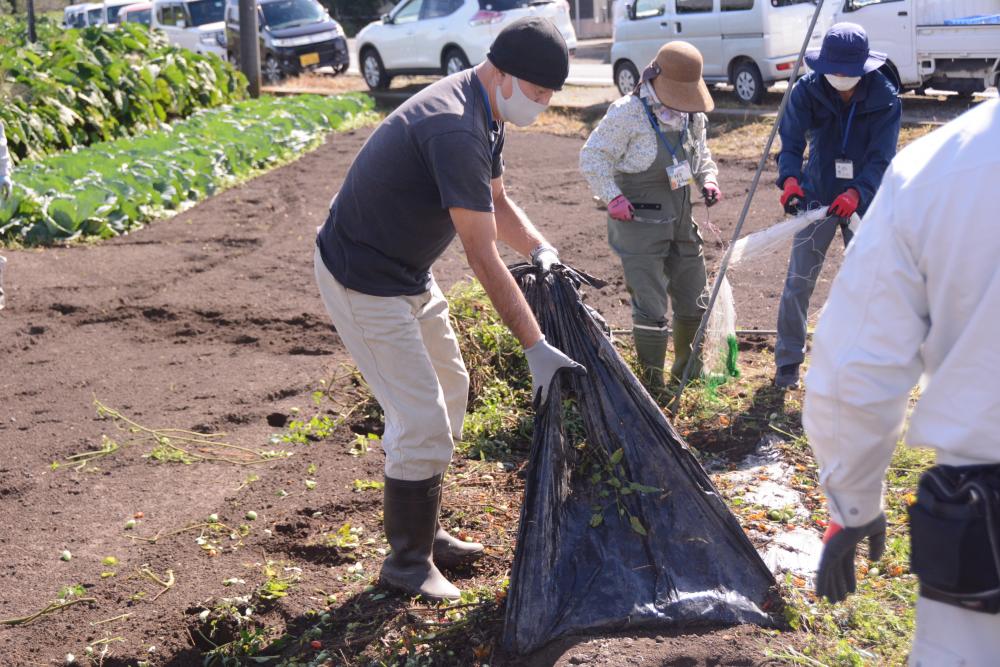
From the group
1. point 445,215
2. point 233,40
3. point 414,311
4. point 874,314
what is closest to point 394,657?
point 414,311

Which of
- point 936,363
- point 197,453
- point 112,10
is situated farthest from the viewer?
point 112,10

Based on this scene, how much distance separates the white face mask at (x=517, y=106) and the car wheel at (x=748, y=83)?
10863 mm

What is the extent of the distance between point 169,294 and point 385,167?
4517 mm

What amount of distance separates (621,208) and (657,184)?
0.86 ft

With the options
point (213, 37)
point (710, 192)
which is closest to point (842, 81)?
point (710, 192)

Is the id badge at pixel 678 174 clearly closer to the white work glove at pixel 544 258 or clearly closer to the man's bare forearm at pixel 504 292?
the white work glove at pixel 544 258

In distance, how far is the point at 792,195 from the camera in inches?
191

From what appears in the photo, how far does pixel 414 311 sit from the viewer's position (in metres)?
3.35

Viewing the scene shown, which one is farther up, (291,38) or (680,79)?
(680,79)

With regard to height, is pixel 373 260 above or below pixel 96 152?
above

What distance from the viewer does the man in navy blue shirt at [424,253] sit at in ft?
9.55

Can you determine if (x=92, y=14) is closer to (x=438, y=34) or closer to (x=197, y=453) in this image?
(x=438, y=34)

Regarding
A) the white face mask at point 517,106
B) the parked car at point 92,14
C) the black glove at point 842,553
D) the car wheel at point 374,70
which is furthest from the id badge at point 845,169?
the parked car at point 92,14

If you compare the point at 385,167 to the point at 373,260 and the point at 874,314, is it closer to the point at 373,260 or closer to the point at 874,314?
the point at 373,260
